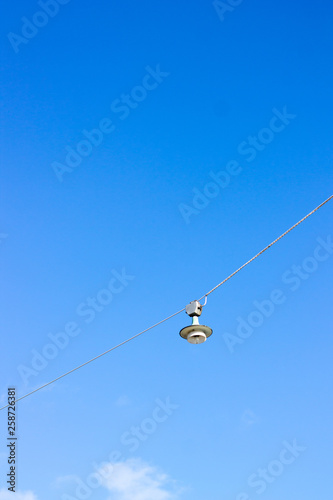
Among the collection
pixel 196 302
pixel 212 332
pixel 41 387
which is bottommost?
pixel 212 332

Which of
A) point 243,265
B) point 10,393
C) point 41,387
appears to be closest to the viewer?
point 243,265

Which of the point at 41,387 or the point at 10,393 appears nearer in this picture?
the point at 41,387

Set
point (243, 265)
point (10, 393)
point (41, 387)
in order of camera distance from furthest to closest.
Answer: point (10, 393)
point (41, 387)
point (243, 265)

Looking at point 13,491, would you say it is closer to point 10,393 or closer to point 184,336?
point 10,393

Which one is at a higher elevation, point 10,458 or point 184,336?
point 10,458

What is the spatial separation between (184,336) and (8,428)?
644cm

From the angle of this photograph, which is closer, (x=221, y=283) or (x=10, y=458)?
(x=221, y=283)

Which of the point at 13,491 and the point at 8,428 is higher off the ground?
the point at 8,428

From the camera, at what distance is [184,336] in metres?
8.05

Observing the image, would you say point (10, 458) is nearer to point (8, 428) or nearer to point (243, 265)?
point (8, 428)

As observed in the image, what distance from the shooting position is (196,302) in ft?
27.1

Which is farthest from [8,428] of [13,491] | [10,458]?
[13,491]

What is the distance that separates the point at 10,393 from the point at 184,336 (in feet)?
19.5

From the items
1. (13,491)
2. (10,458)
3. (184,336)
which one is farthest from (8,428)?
(184,336)
